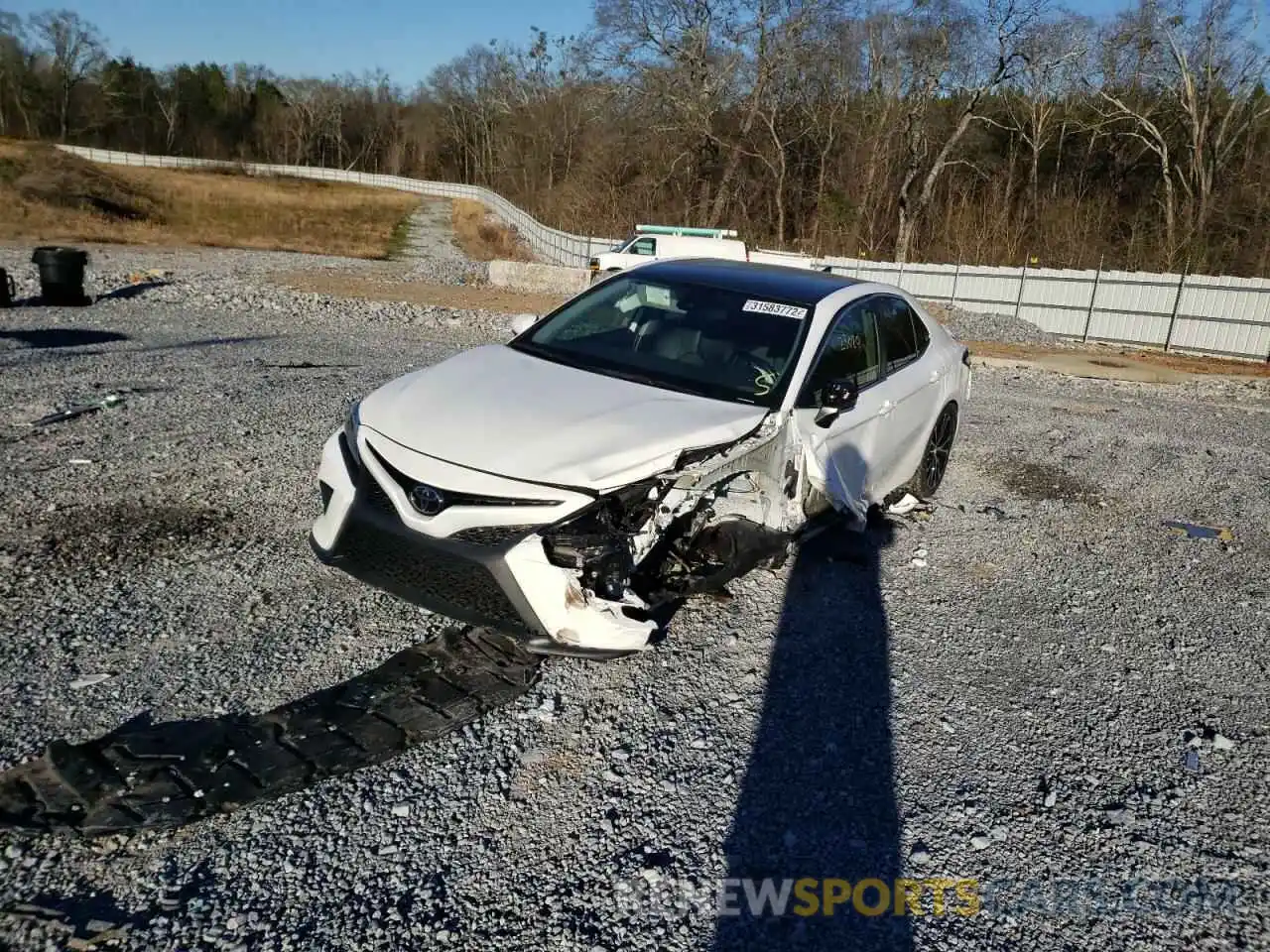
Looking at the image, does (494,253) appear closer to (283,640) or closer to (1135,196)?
(1135,196)

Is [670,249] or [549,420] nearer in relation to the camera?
[549,420]

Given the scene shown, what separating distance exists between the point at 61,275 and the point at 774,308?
12823mm

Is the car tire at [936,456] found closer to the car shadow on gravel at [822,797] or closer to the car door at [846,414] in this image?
the car door at [846,414]

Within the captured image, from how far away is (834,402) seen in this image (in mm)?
4656

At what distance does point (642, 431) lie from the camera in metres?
3.95

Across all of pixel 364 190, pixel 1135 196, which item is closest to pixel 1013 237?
pixel 1135 196

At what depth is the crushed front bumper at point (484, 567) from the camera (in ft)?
11.5

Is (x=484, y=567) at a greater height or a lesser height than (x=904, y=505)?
greater

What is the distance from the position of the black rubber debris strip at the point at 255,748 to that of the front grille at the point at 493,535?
674mm

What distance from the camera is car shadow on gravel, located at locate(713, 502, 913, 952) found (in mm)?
2740

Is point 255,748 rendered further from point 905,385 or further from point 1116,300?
point 1116,300

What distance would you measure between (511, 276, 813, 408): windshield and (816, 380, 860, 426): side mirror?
0.80ft

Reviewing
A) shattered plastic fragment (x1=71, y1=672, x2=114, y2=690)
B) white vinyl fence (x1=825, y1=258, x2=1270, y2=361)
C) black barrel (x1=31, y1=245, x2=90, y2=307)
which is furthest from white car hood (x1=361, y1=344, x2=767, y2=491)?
white vinyl fence (x1=825, y1=258, x2=1270, y2=361)

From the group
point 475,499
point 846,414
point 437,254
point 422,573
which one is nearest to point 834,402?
point 846,414
